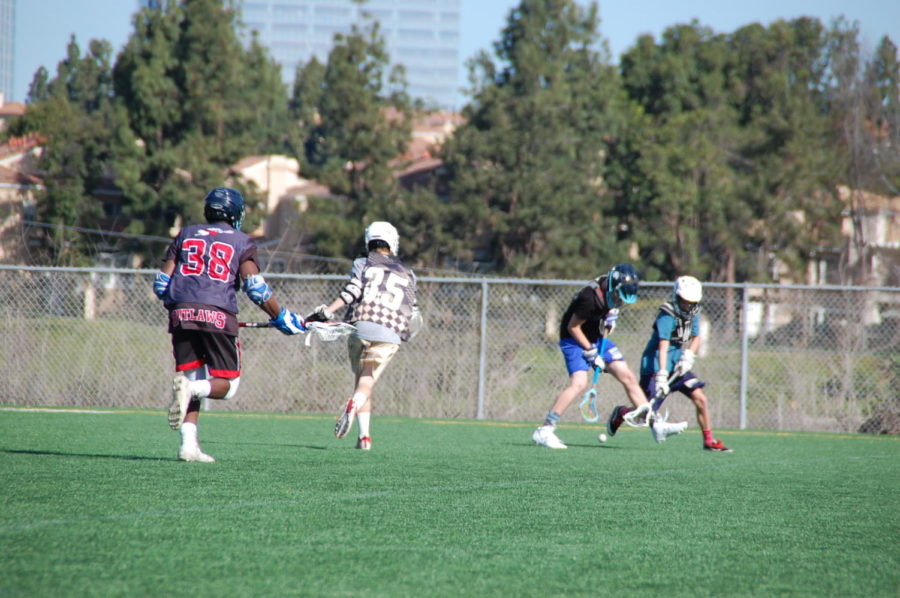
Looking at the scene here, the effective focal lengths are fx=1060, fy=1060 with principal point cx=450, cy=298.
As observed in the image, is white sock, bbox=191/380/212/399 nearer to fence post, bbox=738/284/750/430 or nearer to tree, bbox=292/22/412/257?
fence post, bbox=738/284/750/430

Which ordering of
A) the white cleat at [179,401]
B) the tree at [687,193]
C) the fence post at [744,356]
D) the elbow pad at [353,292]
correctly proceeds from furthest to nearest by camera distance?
1. the tree at [687,193]
2. the fence post at [744,356]
3. the elbow pad at [353,292]
4. the white cleat at [179,401]

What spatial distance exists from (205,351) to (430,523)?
2.86 metres

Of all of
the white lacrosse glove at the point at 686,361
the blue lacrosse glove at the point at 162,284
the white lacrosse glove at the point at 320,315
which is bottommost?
the white lacrosse glove at the point at 686,361

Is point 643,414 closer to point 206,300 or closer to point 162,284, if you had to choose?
point 206,300

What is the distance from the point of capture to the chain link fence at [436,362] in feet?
50.9

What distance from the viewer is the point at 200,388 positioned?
7309 millimetres

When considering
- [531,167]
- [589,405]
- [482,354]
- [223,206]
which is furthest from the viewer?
[531,167]

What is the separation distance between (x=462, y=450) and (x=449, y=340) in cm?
649

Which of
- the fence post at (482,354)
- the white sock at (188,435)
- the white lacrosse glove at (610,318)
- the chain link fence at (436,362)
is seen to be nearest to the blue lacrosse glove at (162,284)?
the white sock at (188,435)

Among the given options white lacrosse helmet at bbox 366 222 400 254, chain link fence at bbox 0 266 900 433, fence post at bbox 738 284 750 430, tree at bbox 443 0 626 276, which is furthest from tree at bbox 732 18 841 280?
white lacrosse helmet at bbox 366 222 400 254

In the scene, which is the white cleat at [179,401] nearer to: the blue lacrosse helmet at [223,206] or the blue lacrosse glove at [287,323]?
the blue lacrosse glove at [287,323]

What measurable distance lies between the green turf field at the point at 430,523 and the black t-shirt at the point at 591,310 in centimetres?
140

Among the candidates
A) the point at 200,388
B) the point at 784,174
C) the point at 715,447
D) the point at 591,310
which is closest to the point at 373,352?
the point at 200,388

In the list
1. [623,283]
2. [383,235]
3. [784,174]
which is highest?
[784,174]
